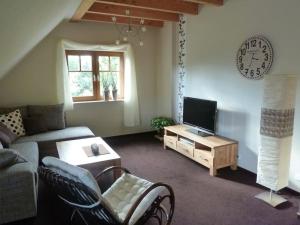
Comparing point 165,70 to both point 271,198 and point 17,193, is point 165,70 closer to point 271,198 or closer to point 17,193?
point 271,198

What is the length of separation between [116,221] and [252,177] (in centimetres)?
221

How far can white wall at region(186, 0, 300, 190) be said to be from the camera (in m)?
2.63

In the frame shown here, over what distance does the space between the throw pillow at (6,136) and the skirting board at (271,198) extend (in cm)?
321

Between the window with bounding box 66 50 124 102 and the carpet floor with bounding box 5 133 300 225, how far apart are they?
5.46 ft

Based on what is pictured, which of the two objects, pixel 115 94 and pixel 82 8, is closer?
pixel 82 8

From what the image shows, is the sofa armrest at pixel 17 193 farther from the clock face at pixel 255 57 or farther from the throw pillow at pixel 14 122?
the clock face at pixel 255 57

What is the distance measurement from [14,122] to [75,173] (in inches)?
103

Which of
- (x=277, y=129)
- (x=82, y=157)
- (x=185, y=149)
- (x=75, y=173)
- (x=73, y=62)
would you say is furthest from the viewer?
(x=73, y=62)

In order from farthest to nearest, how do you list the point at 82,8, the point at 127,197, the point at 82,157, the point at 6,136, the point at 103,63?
the point at 103,63
the point at 82,8
the point at 6,136
the point at 82,157
the point at 127,197

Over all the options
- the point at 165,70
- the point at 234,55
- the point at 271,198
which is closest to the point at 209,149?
the point at 271,198

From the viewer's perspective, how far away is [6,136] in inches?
124

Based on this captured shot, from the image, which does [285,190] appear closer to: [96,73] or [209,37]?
[209,37]

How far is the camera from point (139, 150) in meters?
4.24

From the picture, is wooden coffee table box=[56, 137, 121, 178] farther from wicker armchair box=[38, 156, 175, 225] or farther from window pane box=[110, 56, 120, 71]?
window pane box=[110, 56, 120, 71]
